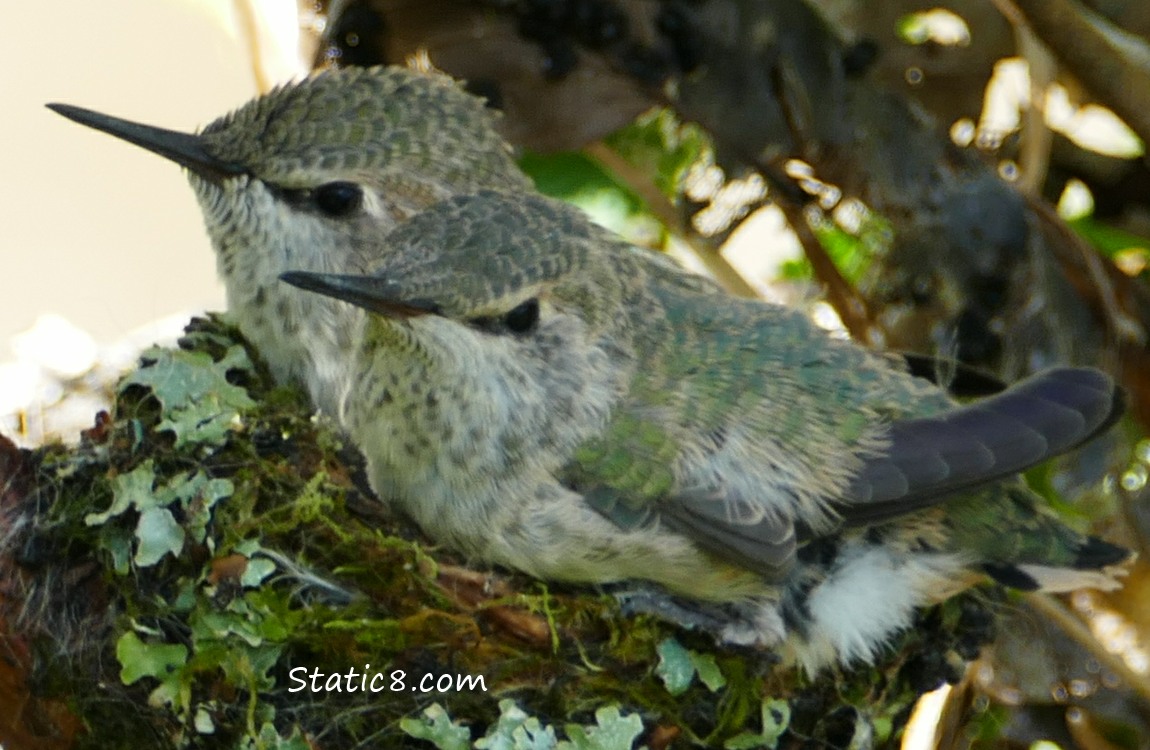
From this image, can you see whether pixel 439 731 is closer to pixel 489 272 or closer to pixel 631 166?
pixel 489 272

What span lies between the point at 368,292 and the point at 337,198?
58 cm

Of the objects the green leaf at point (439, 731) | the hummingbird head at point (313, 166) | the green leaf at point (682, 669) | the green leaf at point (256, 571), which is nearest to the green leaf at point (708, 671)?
the green leaf at point (682, 669)

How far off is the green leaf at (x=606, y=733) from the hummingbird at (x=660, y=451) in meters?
0.22

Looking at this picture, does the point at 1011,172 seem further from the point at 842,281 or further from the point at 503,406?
the point at 503,406

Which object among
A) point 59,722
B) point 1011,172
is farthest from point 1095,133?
point 59,722

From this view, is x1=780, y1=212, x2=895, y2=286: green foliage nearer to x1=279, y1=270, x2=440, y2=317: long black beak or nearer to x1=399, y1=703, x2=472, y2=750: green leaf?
x1=279, y1=270, x2=440, y2=317: long black beak

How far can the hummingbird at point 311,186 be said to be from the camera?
275 centimetres

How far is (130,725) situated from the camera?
2350mm

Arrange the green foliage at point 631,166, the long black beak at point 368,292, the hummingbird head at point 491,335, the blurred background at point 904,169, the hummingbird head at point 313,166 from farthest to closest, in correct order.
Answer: the green foliage at point 631,166
the blurred background at point 904,169
the hummingbird head at point 313,166
the hummingbird head at point 491,335
the long black beak at point 368,292

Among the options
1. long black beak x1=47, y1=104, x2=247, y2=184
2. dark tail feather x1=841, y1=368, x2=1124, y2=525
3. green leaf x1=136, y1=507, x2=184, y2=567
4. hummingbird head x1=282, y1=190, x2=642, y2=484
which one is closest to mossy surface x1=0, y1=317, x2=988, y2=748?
green leaf x1=136, y1=507, x2=184, y2=567

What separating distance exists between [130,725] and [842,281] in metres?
1.69

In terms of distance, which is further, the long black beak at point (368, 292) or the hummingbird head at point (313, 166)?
the hummingbird head at point (313, 166)

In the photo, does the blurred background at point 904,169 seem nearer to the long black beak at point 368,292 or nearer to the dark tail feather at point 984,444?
the dark tail feather at point 984,444

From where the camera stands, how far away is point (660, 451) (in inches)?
97.8
